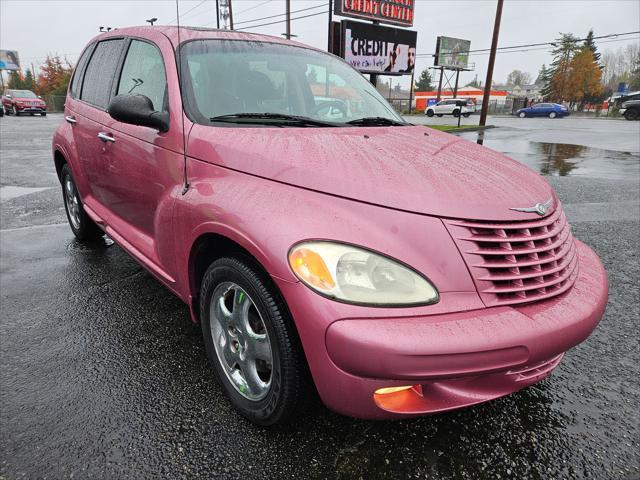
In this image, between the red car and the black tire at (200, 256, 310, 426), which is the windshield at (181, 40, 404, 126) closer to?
the black tire at (200, 256, 310, 426)

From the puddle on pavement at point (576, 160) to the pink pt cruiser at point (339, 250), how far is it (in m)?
7.69

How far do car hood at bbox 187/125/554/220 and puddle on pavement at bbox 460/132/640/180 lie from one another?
7.41 metres

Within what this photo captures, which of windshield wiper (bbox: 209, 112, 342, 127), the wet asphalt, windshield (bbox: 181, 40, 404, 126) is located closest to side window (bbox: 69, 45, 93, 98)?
the wet asphalt

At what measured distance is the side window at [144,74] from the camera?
2.56 m

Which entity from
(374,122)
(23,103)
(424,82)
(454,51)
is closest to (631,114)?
(454,51)

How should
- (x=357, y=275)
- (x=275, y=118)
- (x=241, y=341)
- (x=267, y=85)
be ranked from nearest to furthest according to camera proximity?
(x=357, y=275) → (x=241, y=341) → (x=275, y=118) → (x=267, y=85)

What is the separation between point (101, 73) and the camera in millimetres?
3496

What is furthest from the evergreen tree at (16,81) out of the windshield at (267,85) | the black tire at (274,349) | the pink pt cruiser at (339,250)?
the black tire at (274,349)

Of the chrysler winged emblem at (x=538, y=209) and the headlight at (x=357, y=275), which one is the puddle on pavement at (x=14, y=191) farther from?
the chrysler winged emblem at (x=538, y=209)

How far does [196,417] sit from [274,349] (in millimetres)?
639

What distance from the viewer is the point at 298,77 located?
2.87m

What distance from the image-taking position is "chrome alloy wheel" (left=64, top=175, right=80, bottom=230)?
4161 millimetres

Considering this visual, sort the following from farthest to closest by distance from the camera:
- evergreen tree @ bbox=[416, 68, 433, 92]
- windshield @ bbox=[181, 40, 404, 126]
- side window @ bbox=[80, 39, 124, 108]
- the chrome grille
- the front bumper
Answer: evergreen tree @ bbox=[416, 68, 433, 92] < side window @ bbox=[80, 39, 124, 108] < windshield @ bbox=[181, 40, 404, 126] < the chrome grille < the front bumper

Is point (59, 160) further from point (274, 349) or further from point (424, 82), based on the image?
point (424, 82)
